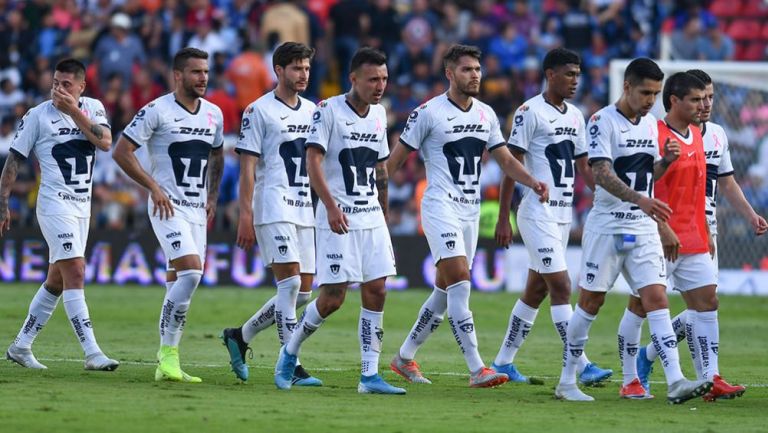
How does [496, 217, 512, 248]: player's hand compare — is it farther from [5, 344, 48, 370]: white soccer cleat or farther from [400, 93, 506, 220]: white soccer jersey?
[5, 344, 48, 370]: white soccer cleat

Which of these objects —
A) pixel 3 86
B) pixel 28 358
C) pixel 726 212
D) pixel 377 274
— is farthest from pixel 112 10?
pixel 377 274

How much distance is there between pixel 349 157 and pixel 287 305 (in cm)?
157

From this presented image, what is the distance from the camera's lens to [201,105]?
12734 mm

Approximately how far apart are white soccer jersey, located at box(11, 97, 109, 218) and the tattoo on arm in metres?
4.71

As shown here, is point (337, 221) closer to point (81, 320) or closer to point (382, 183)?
point (382, 183)

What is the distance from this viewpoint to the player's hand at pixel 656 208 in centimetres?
1070

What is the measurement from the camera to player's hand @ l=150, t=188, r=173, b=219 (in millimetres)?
12203

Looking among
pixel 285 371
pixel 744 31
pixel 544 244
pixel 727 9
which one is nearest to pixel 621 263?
pixel 544 244

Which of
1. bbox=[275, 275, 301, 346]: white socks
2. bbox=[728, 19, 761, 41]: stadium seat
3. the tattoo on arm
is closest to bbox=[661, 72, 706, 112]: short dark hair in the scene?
the tattoo on arm

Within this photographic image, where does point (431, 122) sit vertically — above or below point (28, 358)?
above

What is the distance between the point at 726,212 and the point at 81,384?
1523cm

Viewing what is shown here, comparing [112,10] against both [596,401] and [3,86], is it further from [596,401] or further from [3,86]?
[596,401]

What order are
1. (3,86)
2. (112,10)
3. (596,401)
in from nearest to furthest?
(596,401), (3,86), (112,10)

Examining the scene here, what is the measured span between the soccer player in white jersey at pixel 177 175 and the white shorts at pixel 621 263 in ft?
11.1
